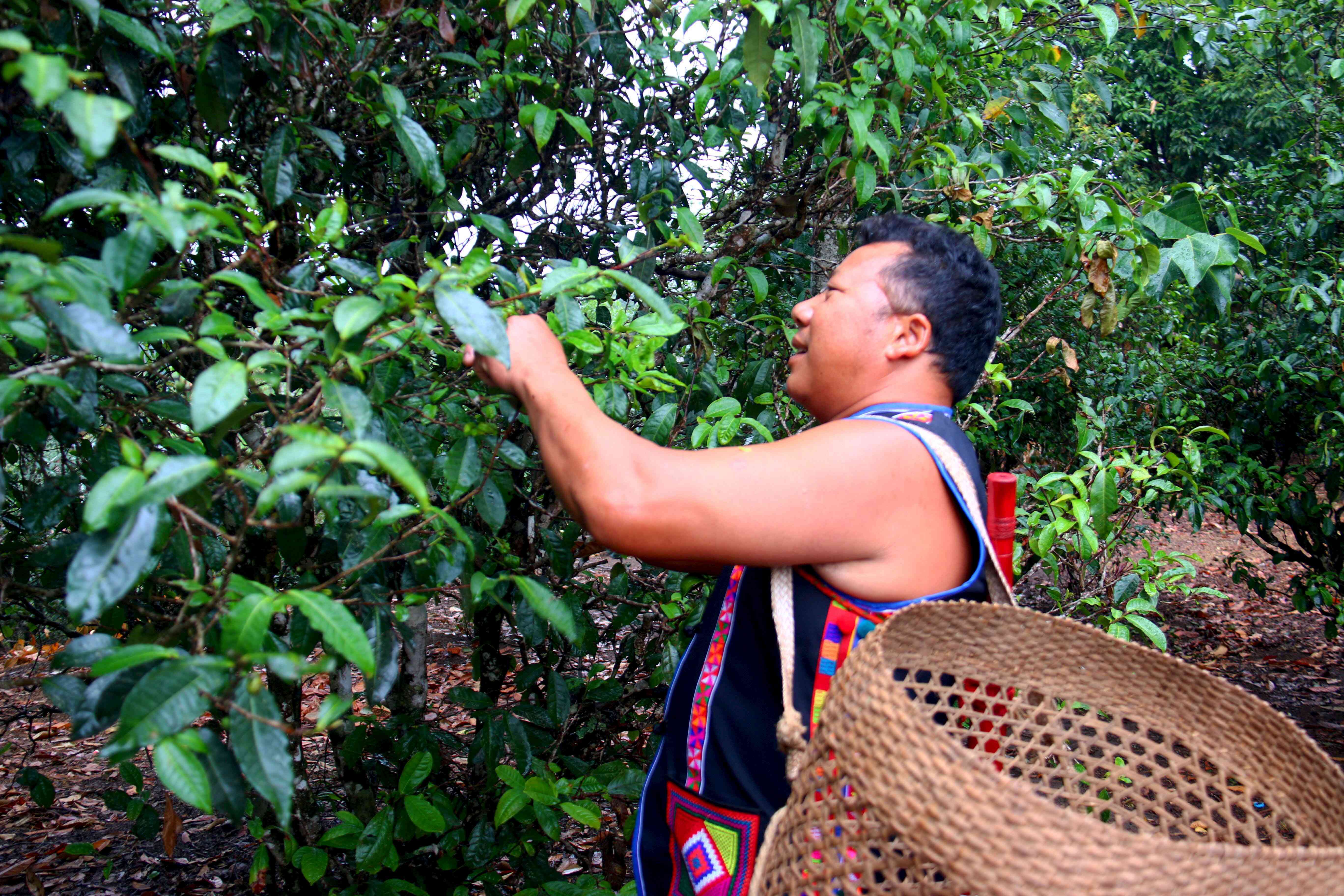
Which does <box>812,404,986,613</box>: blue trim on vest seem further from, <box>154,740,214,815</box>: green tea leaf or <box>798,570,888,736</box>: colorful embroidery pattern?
<box>154,740,214,815</box>: green tea leaf

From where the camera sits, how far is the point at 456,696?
2248 mm

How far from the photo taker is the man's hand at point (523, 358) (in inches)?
55.0

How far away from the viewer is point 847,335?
164 centimetres

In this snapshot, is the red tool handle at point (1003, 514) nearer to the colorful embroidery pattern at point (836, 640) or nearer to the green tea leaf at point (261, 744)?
the colorful embroidery pattern at point (836, 640)

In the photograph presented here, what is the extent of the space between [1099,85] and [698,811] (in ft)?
9.18

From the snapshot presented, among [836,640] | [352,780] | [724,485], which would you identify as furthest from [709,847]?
[352,780]

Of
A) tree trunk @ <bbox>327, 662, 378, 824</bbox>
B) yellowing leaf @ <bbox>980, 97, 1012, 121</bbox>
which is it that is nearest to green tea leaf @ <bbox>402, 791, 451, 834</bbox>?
tree trunk @ <bbox>327, 662, 378, 824</bbox>

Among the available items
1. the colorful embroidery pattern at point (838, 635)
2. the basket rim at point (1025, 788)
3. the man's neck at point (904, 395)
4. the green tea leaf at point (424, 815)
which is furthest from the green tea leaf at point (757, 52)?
the green tea leaf at point (424, 815)

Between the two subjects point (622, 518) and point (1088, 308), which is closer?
point (622, 518)

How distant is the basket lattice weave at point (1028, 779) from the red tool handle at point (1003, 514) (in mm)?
382

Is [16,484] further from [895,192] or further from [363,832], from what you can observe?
[895,192]

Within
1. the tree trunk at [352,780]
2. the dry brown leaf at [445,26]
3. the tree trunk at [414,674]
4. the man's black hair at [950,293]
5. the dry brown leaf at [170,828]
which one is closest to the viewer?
the man's black hair at [950,293]

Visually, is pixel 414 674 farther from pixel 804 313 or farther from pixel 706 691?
pixel 804 313

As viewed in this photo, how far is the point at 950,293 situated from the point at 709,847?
3.37 feet
